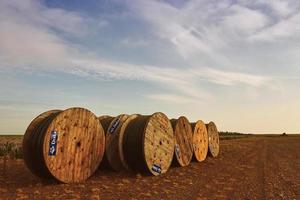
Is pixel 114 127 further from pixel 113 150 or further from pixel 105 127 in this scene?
pixel 113 150

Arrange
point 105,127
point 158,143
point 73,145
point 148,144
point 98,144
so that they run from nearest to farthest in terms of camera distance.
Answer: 1. point 73,145
2. point 98,144
3. point 148,144
4. point 158,143
5. point 105,127

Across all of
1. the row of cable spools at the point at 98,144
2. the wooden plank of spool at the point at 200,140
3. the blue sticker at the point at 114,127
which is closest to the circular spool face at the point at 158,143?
the row of cable spools at the point at 98,144

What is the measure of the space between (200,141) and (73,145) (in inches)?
282

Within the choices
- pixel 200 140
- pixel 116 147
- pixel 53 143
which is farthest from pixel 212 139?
pixel 53 143

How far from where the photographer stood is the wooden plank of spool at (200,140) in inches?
614

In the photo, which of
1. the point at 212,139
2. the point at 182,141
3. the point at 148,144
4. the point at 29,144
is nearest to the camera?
the point at 29,144

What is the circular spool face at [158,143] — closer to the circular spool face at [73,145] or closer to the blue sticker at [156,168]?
the blue sticker at [156,168]

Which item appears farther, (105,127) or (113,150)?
(105,127)

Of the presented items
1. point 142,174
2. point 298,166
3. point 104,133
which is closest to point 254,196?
point 142,174

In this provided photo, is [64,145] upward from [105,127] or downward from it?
downward

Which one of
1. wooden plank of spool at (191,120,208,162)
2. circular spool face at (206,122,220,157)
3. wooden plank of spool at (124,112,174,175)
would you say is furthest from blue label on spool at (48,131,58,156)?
circular spool face at (206,122,220,157)

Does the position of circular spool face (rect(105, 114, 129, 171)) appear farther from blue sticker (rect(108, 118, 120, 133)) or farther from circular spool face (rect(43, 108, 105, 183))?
circular spool face (rect(43, 108, 105, 183))

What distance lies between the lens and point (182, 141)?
14227mm

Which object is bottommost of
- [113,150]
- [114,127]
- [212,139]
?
[113,150]
